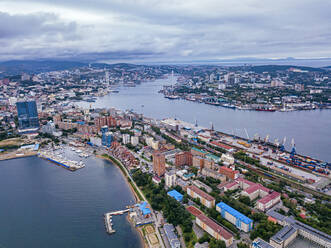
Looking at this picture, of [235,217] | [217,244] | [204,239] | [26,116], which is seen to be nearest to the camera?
[217,244]

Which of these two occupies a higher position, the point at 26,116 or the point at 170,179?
the point at 26,116

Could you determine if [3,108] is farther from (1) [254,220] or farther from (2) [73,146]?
(1) [254,220]

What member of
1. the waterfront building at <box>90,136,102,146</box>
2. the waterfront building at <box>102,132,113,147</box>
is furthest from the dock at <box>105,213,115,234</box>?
the waterfront building at <box>90,136,102,146</box>

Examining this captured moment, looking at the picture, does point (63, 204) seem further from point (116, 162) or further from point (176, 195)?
point (176, 195)

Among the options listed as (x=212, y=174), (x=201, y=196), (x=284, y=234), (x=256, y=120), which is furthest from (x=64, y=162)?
(x=256, y=120)

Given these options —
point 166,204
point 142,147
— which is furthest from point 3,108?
point 166,204

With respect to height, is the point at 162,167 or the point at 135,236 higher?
the point at 162,167

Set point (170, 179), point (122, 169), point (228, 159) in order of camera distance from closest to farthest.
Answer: point (170, 179) < point (228, 159) < point (122, 169)
